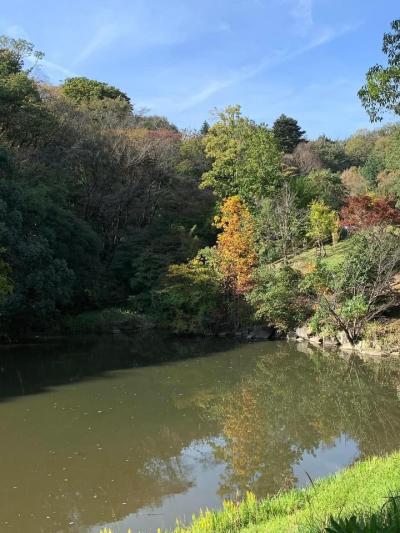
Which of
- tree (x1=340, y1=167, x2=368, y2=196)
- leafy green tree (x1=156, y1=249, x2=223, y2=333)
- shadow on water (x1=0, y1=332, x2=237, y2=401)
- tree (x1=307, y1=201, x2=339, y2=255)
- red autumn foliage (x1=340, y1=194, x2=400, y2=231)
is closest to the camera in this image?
shadow on water (x1=0, y1=332, x2=237, y2=401)

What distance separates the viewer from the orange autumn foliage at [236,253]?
18969 millimetres

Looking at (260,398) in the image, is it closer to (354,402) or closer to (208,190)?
(354,402)

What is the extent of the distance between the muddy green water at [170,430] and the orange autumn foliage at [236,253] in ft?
13.5

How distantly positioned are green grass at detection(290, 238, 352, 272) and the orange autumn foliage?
209 cm

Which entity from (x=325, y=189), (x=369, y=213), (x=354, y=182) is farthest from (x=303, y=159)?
(x=369, y=213)

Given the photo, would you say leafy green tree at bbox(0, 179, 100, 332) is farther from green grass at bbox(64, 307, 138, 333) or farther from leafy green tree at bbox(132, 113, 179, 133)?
Result: leafy green tree at bbox(132, 113, 179, 133)

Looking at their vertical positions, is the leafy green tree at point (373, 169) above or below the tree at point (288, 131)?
below

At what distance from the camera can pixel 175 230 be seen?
2273 centimetres

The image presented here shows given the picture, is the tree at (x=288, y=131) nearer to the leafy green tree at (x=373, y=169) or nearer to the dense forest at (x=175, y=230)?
the leafy green tree at (x=373, y=169)

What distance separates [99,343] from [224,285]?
4.96 metres

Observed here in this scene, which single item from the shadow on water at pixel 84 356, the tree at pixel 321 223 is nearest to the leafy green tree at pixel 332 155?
the tree at pixel 321 223

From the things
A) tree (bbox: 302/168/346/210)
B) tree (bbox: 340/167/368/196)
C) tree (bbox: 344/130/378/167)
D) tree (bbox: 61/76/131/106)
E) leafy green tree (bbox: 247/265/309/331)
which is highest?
tree (bbox: 61/76/131/106)

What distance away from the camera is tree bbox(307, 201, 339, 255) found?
2211 cm

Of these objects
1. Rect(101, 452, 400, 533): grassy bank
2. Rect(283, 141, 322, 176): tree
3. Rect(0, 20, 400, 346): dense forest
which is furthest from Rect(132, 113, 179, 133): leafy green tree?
Rect(101, 452, 400, 533): grassy bank
